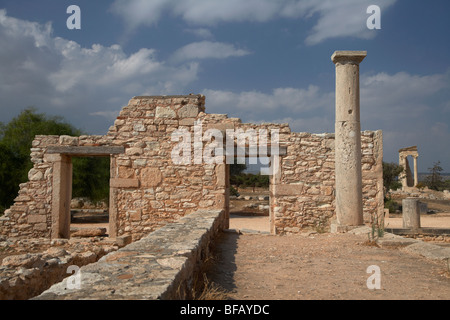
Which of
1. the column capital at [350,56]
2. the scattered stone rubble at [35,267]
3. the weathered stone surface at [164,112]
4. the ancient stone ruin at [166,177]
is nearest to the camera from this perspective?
the scattered stone rubble at [35,267]

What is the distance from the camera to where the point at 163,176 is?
9180 millimetres

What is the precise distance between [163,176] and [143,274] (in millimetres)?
6684

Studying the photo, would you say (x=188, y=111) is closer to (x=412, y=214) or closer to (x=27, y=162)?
(x=412, y=214)

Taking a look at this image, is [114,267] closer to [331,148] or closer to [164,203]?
[164,203]

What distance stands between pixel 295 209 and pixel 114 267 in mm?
6574

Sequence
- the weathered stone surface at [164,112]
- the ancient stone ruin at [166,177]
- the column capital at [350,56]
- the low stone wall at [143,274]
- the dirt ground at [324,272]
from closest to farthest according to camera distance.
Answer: the low stone wall at [143,274] → the dirt ground at [324,272] → the column capital at [350,56] → the ancient stone ruin at [166,177] → the weathered stone surface at [164,112]

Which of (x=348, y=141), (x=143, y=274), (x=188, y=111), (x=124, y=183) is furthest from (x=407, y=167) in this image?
(x=143, y=274)

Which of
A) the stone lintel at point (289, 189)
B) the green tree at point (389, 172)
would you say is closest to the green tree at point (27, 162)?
the stone lintel at point (289, 189)

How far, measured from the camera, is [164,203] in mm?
9117

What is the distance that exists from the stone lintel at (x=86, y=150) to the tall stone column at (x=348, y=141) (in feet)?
17.9

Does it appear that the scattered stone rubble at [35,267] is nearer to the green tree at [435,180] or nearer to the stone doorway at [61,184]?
the stone doorway at [61,184]

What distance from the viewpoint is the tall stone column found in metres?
7.43
